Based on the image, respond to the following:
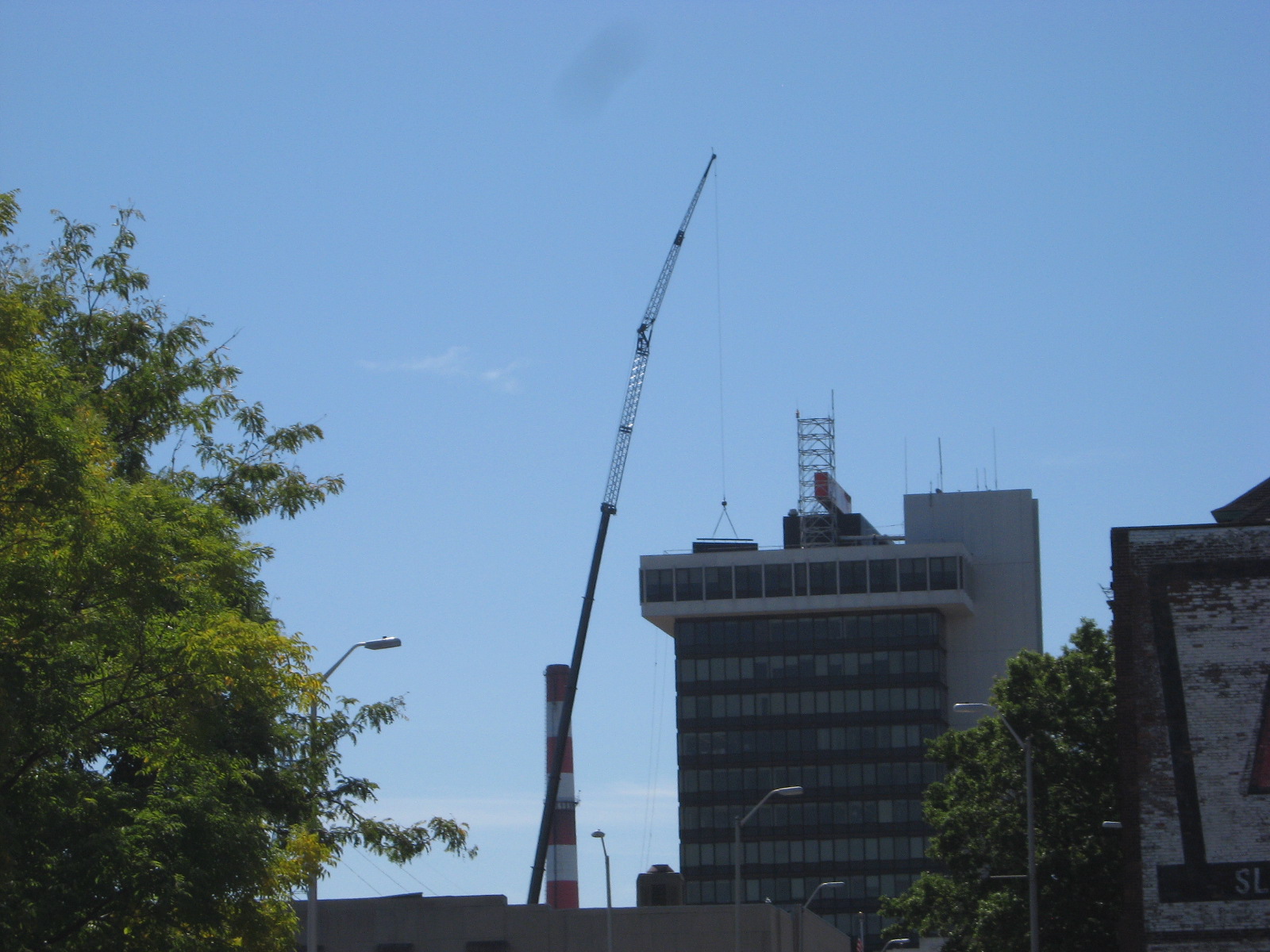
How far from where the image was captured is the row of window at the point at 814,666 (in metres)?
146

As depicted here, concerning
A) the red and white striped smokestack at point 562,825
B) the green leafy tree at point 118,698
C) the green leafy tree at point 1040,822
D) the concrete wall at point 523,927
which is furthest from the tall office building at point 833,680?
the green leafy tree at point 118,698

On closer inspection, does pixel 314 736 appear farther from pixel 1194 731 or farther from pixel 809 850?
pixel 809 850

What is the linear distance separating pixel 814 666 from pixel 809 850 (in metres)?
16.0

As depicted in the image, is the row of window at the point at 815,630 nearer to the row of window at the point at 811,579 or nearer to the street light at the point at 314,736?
the row of window at the point at 811,579

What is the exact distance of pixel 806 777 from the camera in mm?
145750

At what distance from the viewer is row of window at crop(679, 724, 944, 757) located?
143875 millimetres

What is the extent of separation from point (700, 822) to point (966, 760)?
94.3 metres

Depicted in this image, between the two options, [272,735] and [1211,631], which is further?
[1211,631]

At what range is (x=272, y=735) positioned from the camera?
811 inches

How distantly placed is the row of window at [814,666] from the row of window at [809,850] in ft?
46.7

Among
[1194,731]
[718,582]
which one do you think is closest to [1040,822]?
[1194,731]

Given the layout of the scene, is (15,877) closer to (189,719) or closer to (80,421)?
(189,719)

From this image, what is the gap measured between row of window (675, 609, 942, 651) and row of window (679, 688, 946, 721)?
14.2ft

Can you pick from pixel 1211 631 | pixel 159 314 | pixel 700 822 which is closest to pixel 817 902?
pixel 700 822
